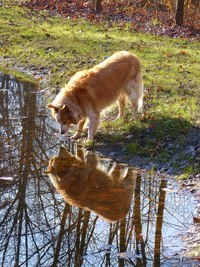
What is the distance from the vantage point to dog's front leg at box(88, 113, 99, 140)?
1066cm

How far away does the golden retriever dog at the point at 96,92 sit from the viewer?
1036cm

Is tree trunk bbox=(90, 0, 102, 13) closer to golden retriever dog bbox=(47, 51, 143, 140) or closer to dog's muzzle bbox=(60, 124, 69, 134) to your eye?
golden retriever dog bbox=(47, 51, 143, 140)

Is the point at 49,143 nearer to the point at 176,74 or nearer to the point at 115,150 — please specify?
the point at 115,150

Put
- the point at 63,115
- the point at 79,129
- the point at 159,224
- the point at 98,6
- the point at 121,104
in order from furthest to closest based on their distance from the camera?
the point at 98,6, the point at 121,104, the point at 79,129, the point at 63,115, the point at 159,224

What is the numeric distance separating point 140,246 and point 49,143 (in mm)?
4438

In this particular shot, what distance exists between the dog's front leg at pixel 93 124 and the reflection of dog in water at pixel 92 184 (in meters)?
0.53

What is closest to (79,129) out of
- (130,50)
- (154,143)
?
(154,143)

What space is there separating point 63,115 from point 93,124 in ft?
2.23

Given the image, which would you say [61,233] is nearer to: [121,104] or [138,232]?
[138,232]

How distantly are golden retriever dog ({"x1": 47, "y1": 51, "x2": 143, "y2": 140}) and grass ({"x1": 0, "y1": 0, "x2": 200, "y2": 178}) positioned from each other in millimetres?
517

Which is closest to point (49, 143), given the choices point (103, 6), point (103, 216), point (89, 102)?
point (89, 102)

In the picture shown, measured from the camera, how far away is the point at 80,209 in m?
7.79

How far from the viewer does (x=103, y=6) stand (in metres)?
25.4

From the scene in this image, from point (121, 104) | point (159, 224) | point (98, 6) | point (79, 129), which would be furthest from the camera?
point (98, 6)
